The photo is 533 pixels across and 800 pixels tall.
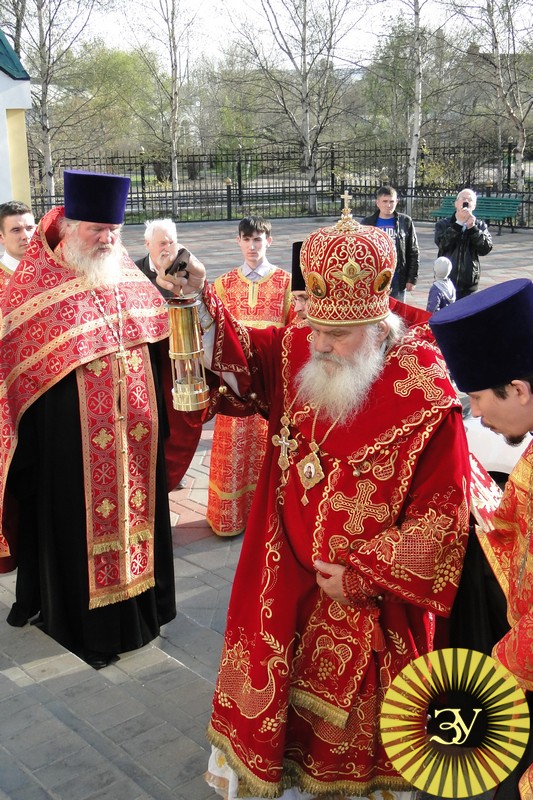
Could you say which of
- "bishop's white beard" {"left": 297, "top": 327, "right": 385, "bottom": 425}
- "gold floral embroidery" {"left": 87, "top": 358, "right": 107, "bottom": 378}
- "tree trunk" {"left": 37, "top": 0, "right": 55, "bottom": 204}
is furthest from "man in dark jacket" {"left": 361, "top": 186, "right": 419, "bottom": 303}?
"tree trunk" {"left": 37, "top": 0, "right": 55, "bottom": 204}

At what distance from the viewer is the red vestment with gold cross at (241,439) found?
5.62 metres

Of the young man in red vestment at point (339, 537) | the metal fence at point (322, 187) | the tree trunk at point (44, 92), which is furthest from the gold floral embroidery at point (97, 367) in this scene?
the tree trunk at point (44, 92)

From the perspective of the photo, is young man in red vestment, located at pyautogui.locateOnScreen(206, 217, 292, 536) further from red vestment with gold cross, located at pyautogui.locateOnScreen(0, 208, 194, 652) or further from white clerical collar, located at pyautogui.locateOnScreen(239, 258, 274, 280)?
red vestment with gold cross, located at pyautogui.locateOnScreen(0, 208, 194, 652)

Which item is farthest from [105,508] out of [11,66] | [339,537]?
[11,66]

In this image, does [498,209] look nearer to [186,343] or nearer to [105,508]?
[105,508]

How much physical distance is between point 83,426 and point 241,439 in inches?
71.9

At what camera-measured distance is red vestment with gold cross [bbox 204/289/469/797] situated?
8.64 ft

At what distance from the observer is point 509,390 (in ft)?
6.96

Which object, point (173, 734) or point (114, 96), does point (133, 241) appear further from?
point (173, 734)

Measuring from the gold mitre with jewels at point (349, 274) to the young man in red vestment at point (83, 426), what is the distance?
1.52m

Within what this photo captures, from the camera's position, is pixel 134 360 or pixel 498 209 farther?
pixel 498 209

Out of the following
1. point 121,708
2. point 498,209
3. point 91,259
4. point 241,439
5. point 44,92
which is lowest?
point 121,708

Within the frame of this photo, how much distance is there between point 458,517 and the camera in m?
2.62

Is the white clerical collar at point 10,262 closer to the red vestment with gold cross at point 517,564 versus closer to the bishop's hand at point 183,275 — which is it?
the bishop's hand at point 183,275
